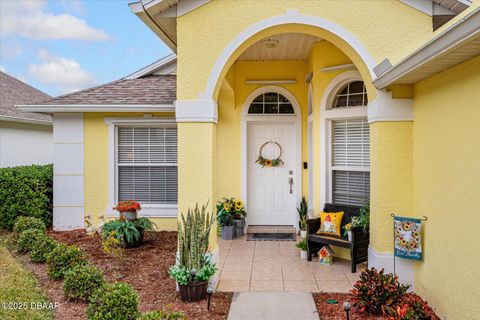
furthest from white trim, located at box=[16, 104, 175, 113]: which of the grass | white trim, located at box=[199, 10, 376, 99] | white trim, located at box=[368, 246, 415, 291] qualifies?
white trim, located at box=[368, 246, 415, 291]

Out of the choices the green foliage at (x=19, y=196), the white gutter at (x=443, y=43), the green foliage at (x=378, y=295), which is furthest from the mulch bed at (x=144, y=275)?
the white gutter at (x=443, y=43)

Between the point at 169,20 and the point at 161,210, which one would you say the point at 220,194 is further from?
the point at 169,20

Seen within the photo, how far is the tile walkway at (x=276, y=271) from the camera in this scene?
5480mm

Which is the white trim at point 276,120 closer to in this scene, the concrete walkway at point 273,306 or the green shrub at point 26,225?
the concrete walkway at point 273,306

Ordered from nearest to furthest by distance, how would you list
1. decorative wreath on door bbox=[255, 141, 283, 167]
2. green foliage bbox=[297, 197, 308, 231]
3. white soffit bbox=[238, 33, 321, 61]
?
1. white soffit bbox=[238, 33, 321, 61]
2. green foliage bbox=[297, 197, 308, 231]
3. decorative wreath on door bbox=[255, 141, 283, 167]

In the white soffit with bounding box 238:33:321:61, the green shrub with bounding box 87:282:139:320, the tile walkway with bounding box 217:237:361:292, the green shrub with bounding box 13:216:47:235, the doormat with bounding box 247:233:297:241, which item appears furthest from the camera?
the doormat with bounding box 247:233:297:241

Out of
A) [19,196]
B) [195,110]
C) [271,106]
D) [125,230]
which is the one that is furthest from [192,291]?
[19,196]

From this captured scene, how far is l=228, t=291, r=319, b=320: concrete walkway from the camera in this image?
4.52 meters

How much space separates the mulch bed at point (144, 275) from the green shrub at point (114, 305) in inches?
16.0

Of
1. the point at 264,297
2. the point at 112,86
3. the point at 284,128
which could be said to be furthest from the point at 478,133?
the point at 112,86

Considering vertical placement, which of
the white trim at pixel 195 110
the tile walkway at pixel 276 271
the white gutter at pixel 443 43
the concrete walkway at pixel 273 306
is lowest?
the concrete walkway at pixel 273 306

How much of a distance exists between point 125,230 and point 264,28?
14.6 feet

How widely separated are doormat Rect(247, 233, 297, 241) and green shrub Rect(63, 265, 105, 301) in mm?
3860

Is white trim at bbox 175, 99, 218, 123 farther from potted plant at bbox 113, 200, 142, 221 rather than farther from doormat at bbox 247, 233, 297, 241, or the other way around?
doormat at bbox 247, 233, 297, 241
